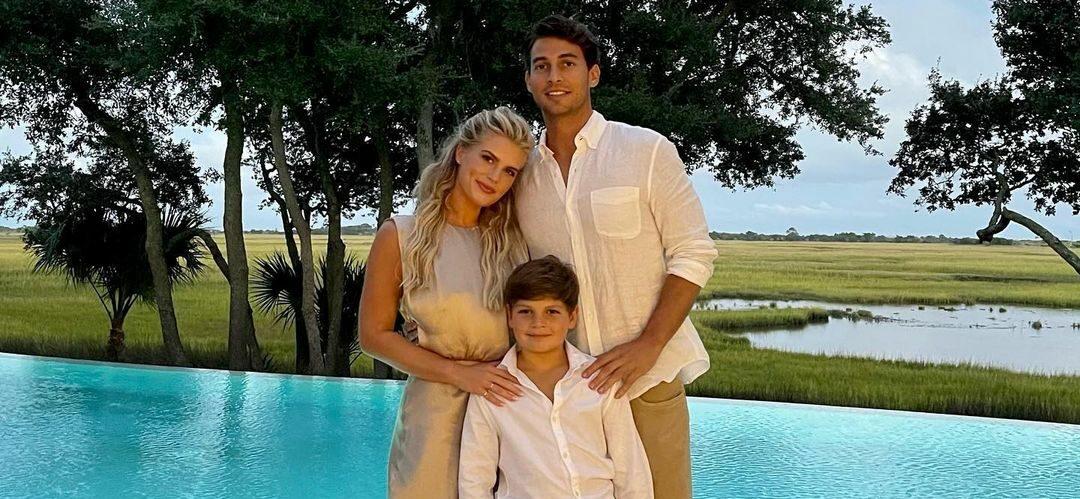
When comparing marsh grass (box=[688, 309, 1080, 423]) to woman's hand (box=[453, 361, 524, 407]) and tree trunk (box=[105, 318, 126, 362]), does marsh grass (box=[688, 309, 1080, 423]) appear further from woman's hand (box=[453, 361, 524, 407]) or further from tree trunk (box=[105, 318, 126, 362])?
woman's hand (box=[453, 361, 524, 407])

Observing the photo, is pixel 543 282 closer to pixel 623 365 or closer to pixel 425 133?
pixel 623 365

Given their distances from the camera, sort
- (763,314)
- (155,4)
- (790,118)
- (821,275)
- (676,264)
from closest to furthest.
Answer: (676,264) < (155,4) < (790,118) < (763,314) < (821,275)

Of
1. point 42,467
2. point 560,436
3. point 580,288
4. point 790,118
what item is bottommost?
point 42,467

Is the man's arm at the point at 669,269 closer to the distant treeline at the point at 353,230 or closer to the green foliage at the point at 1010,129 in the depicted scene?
the green foliage at the point at 1010,129

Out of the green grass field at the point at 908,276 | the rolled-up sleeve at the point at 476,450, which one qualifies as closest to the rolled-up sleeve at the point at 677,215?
the rolled-up sleeve at the point at 476,450

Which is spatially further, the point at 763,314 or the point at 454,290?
the point at 763,314

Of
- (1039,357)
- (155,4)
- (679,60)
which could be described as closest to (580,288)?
(155,4)

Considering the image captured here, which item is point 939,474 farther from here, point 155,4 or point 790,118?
point 155,4

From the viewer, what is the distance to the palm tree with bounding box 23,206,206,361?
29.1 feet

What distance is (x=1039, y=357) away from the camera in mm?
10367

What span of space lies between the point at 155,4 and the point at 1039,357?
9221mm

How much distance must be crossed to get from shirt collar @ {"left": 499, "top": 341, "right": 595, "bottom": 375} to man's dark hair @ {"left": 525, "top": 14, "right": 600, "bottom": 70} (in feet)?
1.87

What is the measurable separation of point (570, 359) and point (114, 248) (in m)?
8.35

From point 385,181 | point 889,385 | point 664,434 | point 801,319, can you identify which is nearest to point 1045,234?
point 889,385
